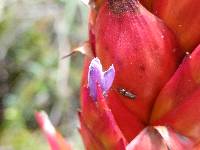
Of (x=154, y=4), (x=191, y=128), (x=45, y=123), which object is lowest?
(x=45, y=123)

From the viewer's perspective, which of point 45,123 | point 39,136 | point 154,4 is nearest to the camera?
point 154,4

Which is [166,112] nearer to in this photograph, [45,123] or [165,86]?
[165,86]

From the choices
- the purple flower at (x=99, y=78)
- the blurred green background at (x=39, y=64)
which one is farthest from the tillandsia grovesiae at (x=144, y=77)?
the blurred green background at (x=39, y=64)

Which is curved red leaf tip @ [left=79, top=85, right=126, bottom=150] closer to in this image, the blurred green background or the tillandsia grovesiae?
the tillandsia grovesiae

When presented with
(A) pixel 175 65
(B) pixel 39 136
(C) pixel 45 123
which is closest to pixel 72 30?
(B) pixel 39 136

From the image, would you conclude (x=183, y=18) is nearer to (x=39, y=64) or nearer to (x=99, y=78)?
(x=99, y=78)

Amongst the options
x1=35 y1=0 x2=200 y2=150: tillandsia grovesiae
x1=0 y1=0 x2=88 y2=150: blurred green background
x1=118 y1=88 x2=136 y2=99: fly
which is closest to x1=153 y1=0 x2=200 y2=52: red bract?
x1=35 y1=0 x2=200 y2=150: tillandsia grovesiae

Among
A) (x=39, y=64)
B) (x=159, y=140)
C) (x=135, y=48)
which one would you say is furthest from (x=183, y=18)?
(x=39, y=64)
